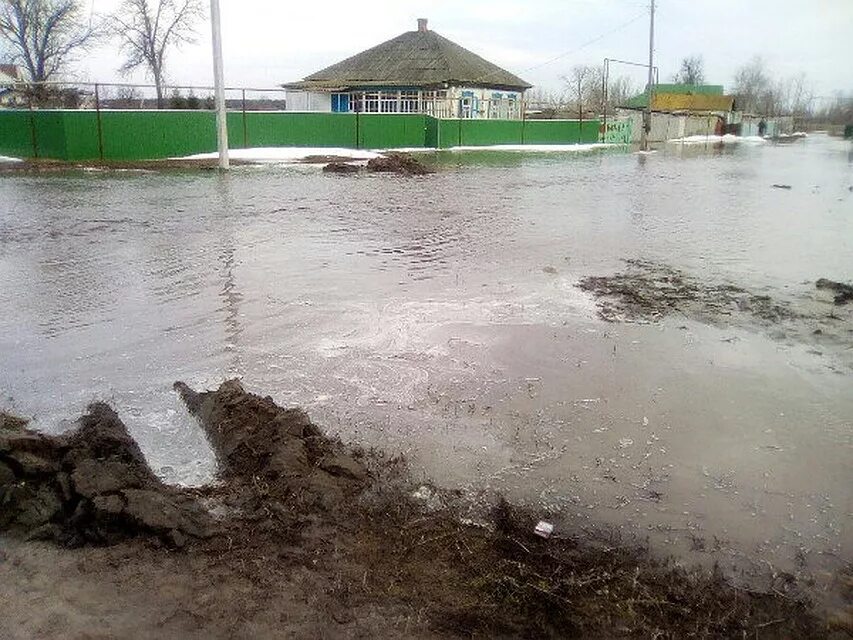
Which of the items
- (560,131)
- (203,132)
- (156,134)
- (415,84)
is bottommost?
(156,134)

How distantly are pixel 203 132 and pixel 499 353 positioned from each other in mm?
27869

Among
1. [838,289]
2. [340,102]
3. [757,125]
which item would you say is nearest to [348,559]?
[838,289]

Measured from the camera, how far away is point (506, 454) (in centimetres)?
484

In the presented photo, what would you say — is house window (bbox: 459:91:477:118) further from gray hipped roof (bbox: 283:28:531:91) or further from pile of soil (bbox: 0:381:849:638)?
pile of soil (bbox: 0:381:849:638)

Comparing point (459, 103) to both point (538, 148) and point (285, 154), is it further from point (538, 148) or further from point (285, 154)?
point (285, 154)

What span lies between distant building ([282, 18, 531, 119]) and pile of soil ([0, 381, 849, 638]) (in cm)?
4503

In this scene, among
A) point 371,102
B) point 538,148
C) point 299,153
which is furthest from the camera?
point 371,102

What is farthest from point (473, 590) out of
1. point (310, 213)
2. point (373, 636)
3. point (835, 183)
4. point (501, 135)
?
point (501, 135)

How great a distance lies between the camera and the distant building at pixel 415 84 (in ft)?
162

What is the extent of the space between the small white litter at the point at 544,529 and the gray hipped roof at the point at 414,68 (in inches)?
1906

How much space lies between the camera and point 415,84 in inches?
1960

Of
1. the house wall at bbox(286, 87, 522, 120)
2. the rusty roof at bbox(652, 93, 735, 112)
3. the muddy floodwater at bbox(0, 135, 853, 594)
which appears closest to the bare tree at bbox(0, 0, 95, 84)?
the house wall at bbox(286, 87, 522, 120)

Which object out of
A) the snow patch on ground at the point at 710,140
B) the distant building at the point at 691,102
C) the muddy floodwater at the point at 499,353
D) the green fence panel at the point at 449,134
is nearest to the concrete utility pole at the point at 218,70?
the muddy floodwater at the point at 499,353

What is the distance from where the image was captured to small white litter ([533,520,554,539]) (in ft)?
12.6
